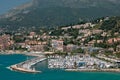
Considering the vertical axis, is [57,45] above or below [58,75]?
above

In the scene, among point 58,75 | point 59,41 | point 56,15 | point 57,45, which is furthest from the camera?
point 56,15

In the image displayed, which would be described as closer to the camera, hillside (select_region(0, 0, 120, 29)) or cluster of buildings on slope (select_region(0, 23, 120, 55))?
cluster of buildings on slope (select_region(0, 23, 120, 55))

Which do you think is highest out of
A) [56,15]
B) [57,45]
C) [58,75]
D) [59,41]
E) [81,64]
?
[56,15]

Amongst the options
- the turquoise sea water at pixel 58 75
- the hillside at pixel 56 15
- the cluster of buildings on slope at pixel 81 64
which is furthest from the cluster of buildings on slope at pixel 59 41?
the hillside at pixel 56 15

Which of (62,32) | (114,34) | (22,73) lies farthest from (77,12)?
(22,73)

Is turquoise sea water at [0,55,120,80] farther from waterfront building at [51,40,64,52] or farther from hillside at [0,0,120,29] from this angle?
hillside at [0,0,120,29]

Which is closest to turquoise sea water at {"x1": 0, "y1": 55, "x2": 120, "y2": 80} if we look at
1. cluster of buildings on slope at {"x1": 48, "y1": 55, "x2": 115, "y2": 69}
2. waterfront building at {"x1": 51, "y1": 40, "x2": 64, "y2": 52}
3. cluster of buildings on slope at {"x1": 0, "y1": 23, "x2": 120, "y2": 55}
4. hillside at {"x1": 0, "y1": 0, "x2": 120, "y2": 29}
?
cluster of buildings on slope at {"x1": 48, "y1": 55, "x2": 115, "y2": 69}

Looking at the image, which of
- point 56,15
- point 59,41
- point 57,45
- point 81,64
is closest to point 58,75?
point 81,64

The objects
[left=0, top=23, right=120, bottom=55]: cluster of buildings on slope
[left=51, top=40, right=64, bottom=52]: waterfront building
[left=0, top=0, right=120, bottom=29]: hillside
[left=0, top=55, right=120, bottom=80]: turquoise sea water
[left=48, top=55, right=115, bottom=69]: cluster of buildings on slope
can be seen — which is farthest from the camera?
[left=0, top=0, right=120, bottom=29]: hillside

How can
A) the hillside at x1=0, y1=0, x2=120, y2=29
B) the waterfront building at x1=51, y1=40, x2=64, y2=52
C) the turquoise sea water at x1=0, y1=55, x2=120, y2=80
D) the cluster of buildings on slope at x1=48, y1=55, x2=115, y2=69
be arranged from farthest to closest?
the hillside at x1=0, y1=0, x2=120, y2=29, the waterfront building at x1=51, y1=40, x2=64, y2=52, the cluster of buildings on slope at x1=48, y1=55, x2=115, y2=69, the turquoise sea water at x1=0, y1=55, x2=120, y2=80

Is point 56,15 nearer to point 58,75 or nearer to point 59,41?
point 59,41

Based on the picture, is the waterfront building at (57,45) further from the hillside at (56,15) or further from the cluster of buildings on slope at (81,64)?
the hillside at (56,15)
